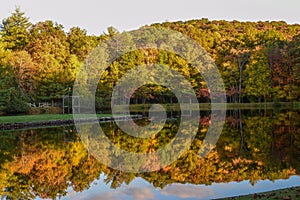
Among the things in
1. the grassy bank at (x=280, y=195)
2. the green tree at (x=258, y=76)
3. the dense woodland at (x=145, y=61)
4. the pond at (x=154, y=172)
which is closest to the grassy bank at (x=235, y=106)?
the dense woodland at (x=145, y=61)

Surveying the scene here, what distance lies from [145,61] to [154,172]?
3665 centimetres

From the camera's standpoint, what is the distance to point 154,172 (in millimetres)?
10891

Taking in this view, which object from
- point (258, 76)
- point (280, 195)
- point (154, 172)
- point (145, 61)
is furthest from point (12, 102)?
point (280, 195)

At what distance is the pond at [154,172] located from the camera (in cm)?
869

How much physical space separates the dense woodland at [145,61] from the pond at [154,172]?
854 inches

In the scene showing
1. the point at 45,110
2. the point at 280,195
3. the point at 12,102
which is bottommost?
the point at 280,195

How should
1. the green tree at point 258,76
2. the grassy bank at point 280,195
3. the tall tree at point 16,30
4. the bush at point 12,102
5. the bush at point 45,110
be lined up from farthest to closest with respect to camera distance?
the tall tree at point 16,30 → the green tree at point 258,76 → the bush at point 45,110 → the bush at point 12,102 → the grassy bank at point 280,195

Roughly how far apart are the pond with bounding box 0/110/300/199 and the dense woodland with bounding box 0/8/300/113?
71.2ft

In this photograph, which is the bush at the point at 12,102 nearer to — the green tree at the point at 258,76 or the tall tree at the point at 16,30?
the tall tree at the point at 16,30

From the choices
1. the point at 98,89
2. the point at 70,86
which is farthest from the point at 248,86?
the point at 70,86

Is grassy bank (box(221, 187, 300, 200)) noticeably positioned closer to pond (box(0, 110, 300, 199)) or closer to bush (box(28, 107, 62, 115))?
pond (box(0, 110, 300, 199))

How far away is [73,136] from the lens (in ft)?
62.2

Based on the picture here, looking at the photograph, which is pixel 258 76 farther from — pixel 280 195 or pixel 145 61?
pixel 280 195

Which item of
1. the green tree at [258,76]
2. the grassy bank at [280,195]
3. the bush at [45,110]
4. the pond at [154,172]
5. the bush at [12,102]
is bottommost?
the pond at [154,172]
